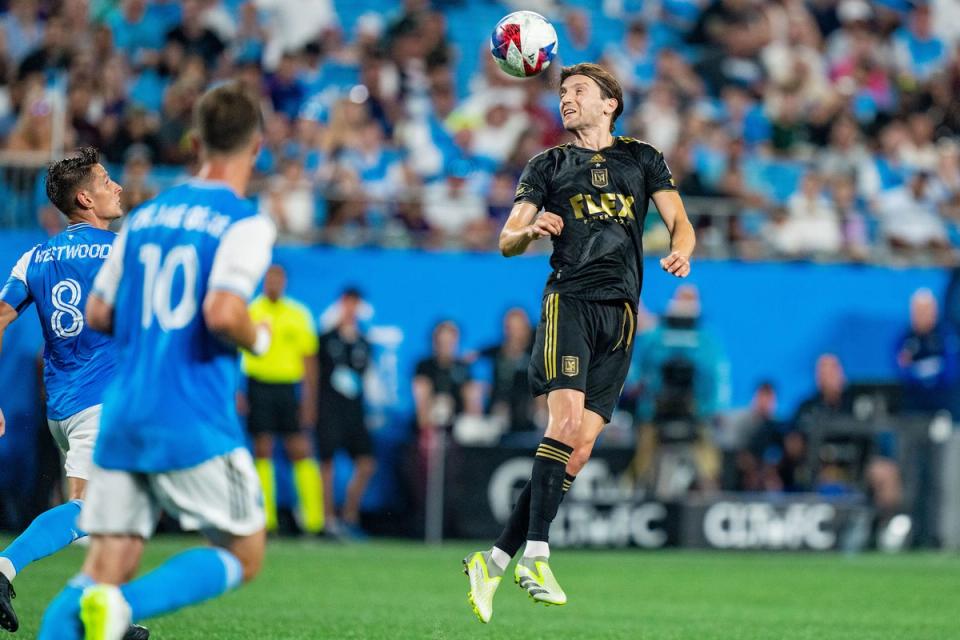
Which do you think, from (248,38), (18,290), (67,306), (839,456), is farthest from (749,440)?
(18,290)

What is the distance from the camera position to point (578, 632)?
25.6ft

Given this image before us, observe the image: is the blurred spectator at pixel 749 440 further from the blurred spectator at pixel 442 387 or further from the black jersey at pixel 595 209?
the black jersey at pixel 595 209

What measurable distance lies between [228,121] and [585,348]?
3.18 m

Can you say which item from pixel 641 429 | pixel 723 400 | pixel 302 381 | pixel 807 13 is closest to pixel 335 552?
pixel 302 381

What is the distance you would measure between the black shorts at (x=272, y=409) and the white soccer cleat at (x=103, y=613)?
32.8ft

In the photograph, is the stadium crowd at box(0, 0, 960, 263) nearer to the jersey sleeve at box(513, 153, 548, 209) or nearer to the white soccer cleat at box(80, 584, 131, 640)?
the jersey sleeve at box(513, 153, 548, 209)

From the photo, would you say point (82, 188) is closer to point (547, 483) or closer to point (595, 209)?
point (595, 209)

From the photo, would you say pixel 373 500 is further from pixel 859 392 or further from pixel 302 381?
pixel 859 392

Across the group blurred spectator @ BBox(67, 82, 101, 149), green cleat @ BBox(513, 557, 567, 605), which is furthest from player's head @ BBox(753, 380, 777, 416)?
green cleat @ BBox(513, 557, 567, 605)

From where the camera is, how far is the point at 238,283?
4.56m

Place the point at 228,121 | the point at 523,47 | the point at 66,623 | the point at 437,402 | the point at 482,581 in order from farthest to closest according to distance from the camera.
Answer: the point at 437,402, the point at 523,47, the point at 482,581, the point at 228,121, the point at 66,623

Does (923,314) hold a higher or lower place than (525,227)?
higher

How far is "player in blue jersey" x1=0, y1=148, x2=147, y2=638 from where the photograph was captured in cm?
666

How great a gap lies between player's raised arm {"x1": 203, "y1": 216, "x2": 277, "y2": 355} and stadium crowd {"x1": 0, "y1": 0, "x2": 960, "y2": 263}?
10.1 metres
